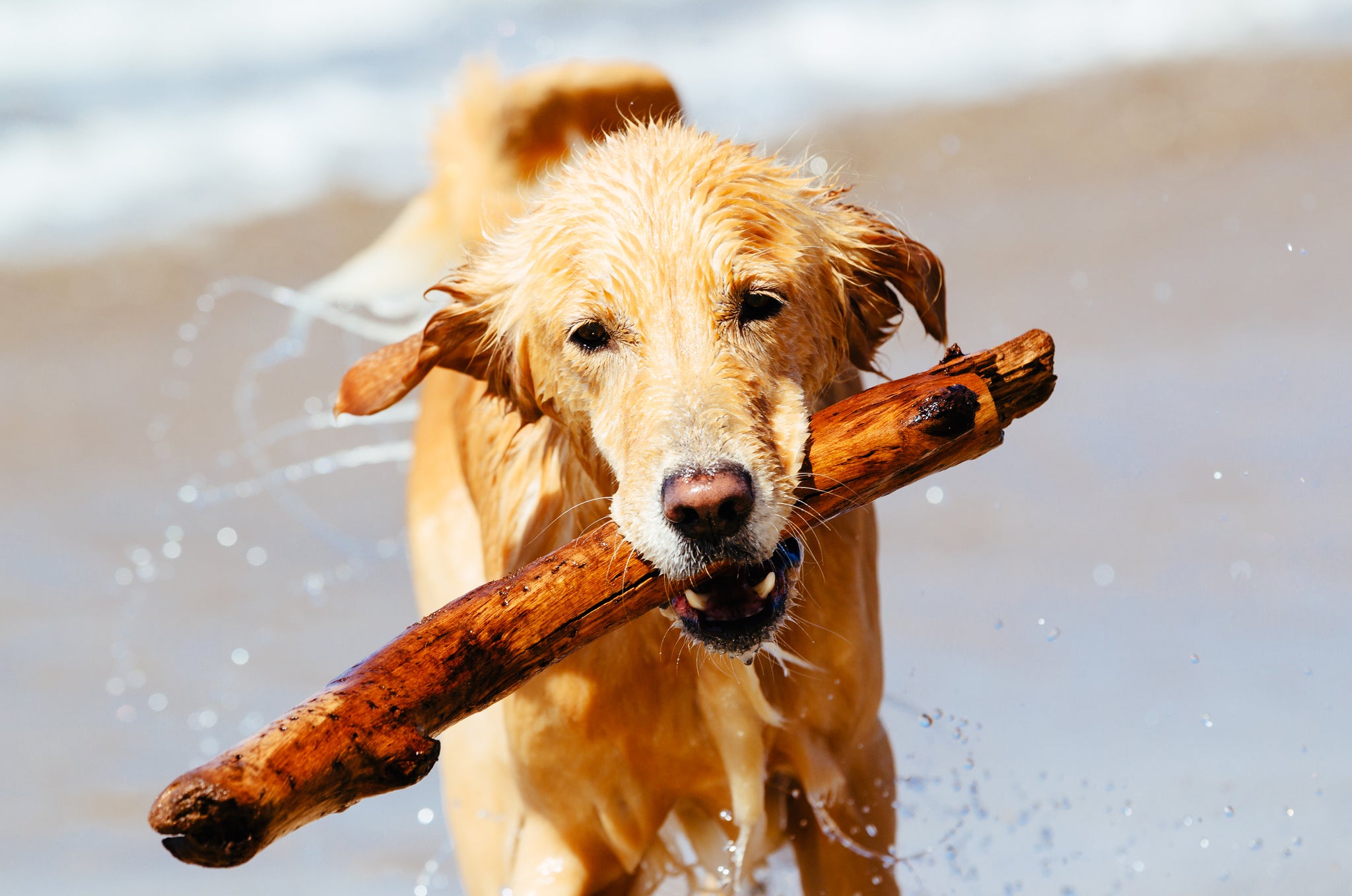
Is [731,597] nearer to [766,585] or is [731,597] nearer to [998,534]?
[766,585]

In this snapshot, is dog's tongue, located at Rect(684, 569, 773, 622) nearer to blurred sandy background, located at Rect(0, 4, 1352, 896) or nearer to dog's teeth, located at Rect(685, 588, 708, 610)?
dog's teeth, located at Rect(685, 588, 708, 610)

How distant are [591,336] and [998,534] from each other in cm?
333

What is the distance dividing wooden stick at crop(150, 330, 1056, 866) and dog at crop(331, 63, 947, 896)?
84 millimetres

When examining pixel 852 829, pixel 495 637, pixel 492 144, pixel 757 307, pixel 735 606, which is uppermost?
pixel 492 144

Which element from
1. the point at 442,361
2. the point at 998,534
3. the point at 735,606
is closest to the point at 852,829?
the point at 735,606

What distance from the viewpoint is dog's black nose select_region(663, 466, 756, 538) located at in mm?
2447

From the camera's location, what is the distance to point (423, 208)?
4.67m

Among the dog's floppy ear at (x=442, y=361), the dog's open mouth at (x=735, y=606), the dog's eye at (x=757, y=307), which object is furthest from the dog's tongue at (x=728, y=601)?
the dog's floppy ear at (x=442, y=361)

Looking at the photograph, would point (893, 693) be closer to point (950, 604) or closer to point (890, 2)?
point (950, 604)

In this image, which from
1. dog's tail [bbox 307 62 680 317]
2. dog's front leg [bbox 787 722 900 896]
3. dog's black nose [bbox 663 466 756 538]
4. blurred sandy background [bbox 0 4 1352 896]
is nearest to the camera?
dog's black nose [bbox 663 466 756 538]

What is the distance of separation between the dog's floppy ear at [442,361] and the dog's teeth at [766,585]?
28.3 inches

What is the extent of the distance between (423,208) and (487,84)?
51 cm

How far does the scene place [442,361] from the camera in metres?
3.20

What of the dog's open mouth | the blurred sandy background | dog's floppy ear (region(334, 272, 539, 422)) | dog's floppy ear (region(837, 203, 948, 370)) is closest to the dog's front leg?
the blurred sandy background
